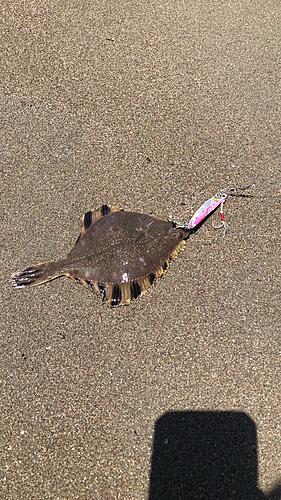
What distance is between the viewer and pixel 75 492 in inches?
98.3

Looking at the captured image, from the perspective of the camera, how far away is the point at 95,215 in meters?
2.96

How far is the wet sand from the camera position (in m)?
2.57

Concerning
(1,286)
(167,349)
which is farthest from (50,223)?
(167,349)

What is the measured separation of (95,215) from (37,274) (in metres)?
0.73

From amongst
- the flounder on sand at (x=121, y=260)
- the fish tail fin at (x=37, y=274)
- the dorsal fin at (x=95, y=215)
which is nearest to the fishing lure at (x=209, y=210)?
the flounder on sand at (x=121, y=260)

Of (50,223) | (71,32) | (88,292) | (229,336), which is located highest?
(71,32)

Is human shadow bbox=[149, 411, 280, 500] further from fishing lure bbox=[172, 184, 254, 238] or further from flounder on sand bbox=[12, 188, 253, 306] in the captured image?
fishing lure bbox=[172, 184, 254, 238]

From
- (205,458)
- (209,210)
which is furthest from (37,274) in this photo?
(205,458)

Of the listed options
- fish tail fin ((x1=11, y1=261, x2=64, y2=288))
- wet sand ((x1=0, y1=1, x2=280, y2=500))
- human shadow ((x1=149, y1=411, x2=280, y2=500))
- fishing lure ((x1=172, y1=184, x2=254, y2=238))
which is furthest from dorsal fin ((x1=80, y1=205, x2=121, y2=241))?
human shadow ((x1=149, y1=411, x2=280, y2=500))

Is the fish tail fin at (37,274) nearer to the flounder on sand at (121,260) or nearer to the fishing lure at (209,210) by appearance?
the flounder on sand at (121,260)

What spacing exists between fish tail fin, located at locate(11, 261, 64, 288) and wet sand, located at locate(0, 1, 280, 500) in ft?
0.26

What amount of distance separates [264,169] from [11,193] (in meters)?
2.40

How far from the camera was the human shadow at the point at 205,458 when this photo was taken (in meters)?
2.50

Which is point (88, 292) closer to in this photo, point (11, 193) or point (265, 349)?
point (11, 193)
